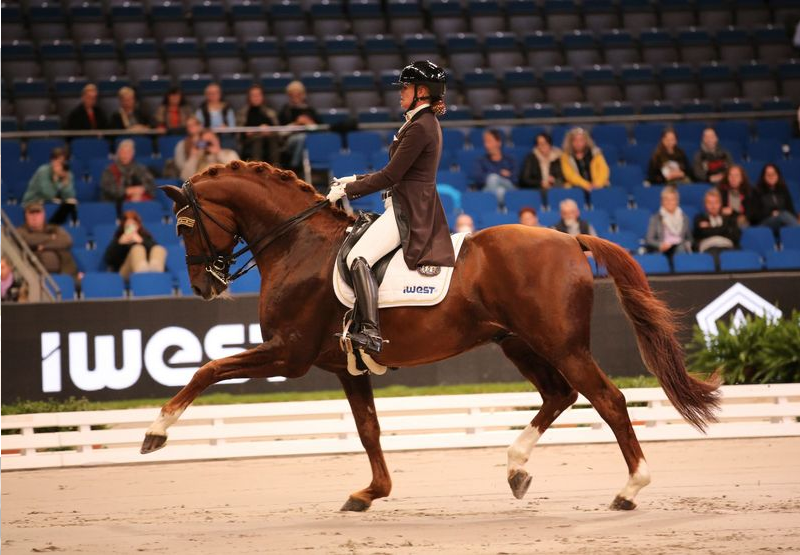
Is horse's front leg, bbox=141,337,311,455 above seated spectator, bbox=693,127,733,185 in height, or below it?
below

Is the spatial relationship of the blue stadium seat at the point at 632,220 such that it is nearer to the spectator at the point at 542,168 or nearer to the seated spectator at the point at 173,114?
the spectator at the point at 542,168

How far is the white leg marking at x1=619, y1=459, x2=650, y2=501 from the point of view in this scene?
20.0 feet

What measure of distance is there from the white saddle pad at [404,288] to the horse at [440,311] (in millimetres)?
54

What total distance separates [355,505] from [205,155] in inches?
293

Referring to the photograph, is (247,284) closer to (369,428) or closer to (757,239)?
(369,428)

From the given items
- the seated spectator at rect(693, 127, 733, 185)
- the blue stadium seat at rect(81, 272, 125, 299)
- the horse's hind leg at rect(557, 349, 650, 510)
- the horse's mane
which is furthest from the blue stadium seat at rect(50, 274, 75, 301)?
the seated spectator at rect(693, 127, 733, 185)

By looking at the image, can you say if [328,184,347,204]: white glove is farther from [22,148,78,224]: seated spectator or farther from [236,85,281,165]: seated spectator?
[22,148,78,224]: seated spectator

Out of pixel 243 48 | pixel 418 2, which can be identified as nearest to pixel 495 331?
pixel 243 48

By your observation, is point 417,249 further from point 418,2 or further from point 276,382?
point 418,2

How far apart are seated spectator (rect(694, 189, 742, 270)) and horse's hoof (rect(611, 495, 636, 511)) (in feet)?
23.7

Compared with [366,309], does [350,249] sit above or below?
above

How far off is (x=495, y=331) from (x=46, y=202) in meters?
7.93

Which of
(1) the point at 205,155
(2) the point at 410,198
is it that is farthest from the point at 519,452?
(1) the point at 205,155

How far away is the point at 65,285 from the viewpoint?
37.9 feet
